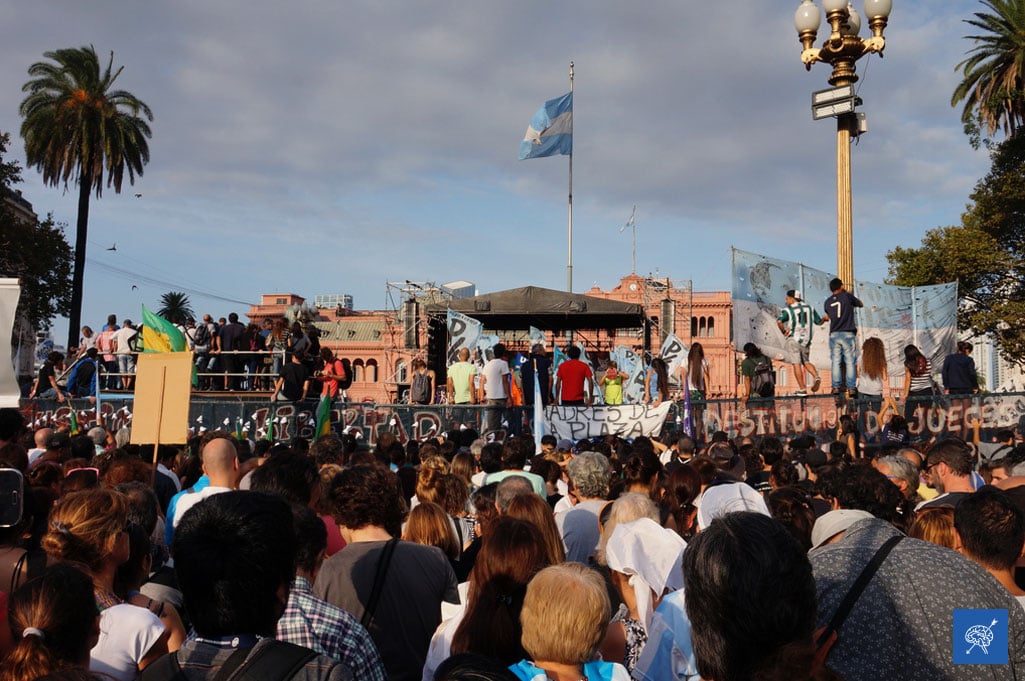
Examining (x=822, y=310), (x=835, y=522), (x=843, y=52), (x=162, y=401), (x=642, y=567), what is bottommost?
(x=642, y=567)

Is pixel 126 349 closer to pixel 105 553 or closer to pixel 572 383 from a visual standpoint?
pixel 572 383

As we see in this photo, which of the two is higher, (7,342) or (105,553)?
(7,342)

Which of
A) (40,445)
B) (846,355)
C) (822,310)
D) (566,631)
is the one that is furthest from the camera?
(822,310)

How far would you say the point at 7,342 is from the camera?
5707mm

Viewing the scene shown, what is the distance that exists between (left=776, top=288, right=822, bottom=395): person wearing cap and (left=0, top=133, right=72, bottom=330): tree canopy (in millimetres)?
28221

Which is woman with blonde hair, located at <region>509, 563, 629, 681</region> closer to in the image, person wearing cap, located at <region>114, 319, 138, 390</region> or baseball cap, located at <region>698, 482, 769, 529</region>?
baseball cap, located at <region>698, 482, 769, 529</region>

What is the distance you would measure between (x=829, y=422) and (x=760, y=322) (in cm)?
361

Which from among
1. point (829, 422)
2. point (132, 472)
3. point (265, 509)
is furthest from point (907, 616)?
point (829, 422)

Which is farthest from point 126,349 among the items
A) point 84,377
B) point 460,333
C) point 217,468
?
point 217,468

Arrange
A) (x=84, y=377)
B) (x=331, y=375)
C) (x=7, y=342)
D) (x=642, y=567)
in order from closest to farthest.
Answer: (x=642, y=567), (x=7, y=342), (x=331, y=375), (x=84, y=377)

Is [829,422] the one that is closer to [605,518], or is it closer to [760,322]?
[760,322]

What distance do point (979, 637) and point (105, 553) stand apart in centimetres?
311

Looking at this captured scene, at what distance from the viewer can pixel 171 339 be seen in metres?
13.8

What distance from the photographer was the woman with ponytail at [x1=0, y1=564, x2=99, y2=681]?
96.3 inches
